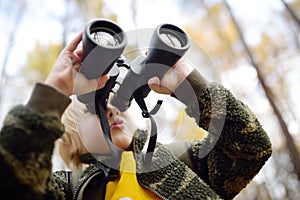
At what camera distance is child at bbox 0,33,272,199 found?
713 millimetres

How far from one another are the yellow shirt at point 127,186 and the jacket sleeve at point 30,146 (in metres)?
0.25

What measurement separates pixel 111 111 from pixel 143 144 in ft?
0.40

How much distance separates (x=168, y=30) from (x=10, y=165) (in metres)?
0.44

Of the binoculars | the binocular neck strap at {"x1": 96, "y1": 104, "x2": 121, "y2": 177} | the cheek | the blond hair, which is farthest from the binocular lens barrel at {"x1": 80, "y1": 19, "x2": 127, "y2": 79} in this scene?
the blond hair

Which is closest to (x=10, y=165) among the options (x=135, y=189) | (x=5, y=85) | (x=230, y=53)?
(x=135, y=189)

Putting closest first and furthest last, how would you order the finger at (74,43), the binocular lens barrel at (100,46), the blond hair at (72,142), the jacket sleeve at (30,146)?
the jacket sleeve at (30,146) → the binocular lens barrel at (100,46) → the finger at (74,43) → the blond hair at (72,142)

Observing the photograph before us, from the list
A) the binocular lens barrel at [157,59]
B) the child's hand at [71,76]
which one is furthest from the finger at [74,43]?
the binocular lens barrel at [157,59]

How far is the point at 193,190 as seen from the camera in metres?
0.90

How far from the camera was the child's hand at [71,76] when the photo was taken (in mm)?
789

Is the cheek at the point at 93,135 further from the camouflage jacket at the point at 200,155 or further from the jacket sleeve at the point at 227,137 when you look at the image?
the jacket sleeve at the point at 227,137

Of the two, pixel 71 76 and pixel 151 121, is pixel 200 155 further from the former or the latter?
pixel 71 76

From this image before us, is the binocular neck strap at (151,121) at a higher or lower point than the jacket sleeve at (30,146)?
lower

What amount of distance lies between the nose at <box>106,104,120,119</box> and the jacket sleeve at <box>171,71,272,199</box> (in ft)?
0.62

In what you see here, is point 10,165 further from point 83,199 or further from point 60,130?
point 83,199
